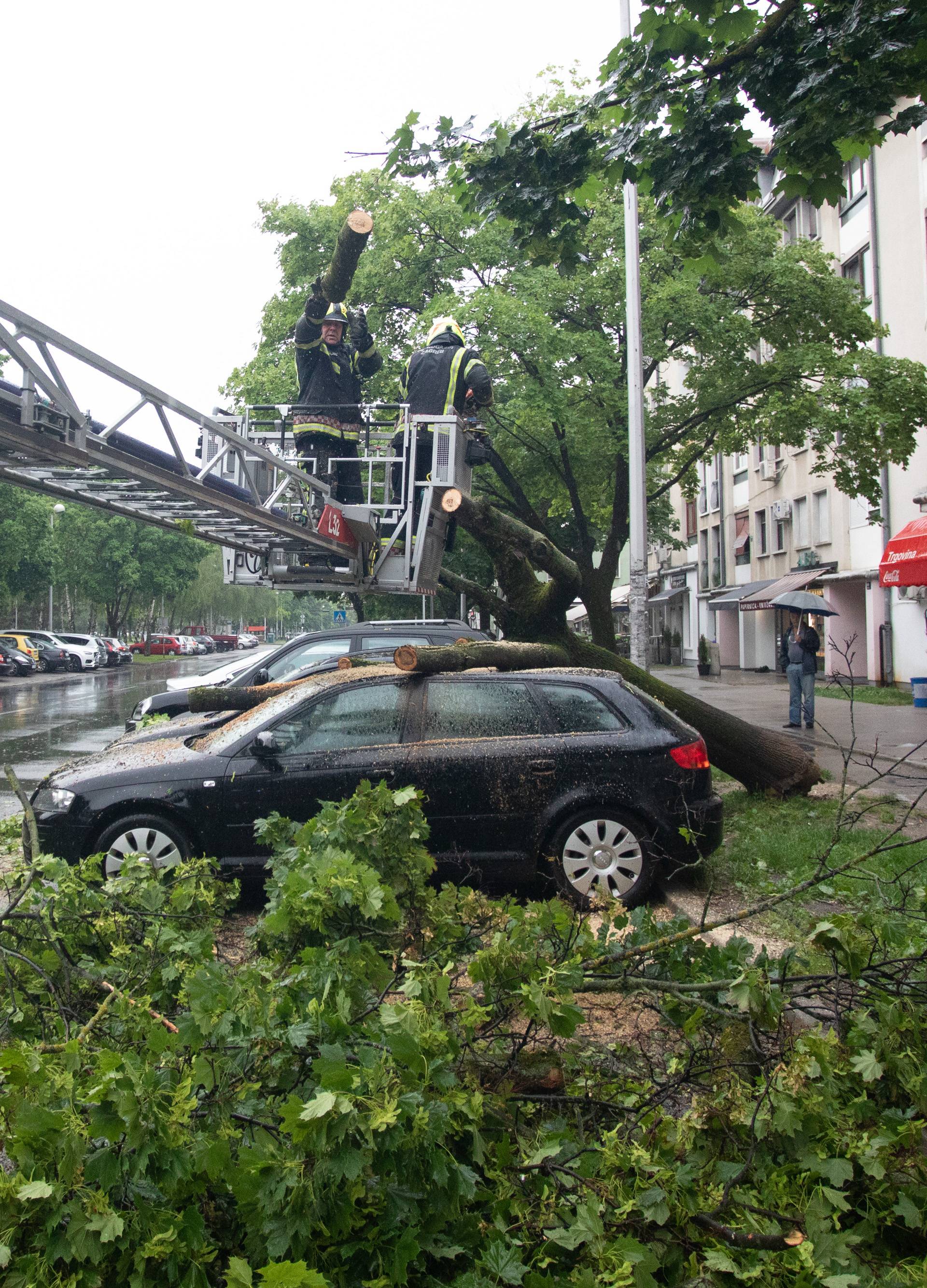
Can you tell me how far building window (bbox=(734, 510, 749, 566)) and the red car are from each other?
34602 mm

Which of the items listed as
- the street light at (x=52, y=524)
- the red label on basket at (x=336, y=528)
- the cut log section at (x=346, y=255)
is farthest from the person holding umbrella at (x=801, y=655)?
the street light at (x=52, y=524)

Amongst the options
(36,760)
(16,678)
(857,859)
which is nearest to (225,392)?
(36,760)

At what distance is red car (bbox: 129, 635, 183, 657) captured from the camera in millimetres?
58906

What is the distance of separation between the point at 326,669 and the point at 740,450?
47.2 ft

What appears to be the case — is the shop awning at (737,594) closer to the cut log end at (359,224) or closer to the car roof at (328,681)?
the cut log end at (359,224)

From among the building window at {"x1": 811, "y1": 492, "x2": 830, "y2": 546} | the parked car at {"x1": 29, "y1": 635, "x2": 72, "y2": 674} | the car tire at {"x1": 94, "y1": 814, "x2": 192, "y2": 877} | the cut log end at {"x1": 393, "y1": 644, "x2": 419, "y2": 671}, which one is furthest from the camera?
the parked car at {"x1": 29, "y1": 635, "x2": 72, "y2": 674}

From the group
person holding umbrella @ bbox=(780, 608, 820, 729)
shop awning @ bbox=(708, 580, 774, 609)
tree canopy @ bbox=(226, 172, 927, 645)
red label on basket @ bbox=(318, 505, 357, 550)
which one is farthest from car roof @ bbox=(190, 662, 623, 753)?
→ shop awning @ bbox=(708, 580, 774, 609)

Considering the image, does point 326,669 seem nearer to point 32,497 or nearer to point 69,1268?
point 69,1268

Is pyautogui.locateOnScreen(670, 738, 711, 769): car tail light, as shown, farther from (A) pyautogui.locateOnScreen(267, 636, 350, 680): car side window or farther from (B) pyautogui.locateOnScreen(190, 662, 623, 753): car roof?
(A) pyautogui.locateOnScreen(267, 636, 350, 680): car side window

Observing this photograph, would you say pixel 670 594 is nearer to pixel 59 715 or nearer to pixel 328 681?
pixel 59 715

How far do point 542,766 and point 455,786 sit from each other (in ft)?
1.71

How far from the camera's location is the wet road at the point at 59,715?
42.2 feet

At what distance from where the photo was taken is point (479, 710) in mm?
6129

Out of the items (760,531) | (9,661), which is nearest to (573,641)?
(760,531)
